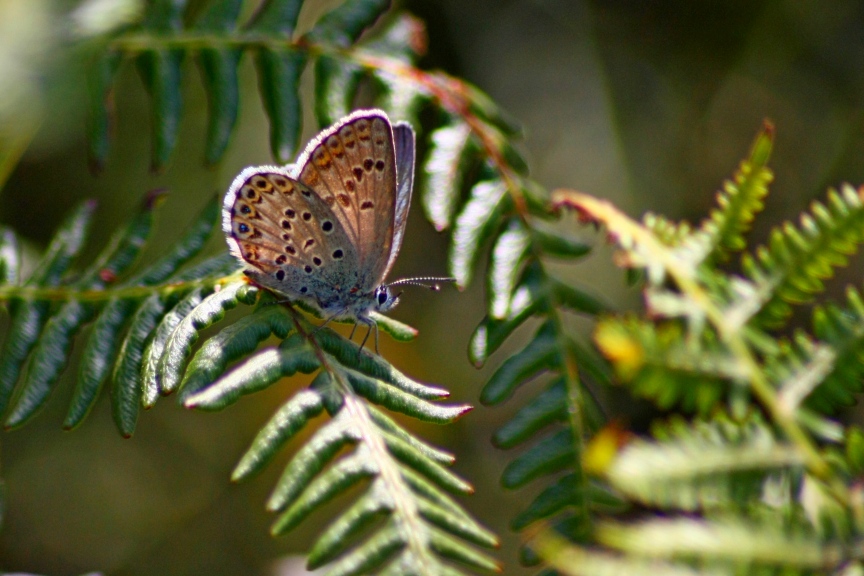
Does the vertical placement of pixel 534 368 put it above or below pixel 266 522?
above

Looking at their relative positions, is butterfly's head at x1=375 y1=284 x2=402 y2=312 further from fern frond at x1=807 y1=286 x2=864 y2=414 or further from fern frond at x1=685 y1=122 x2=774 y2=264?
fern frond at x1=807 y1=286 x2=864 y2=414

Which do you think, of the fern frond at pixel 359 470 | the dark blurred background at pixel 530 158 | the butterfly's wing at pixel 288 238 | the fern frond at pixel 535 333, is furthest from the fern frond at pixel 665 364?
the dark blurred background at pixel 530 158

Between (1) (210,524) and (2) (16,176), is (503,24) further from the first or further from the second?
(1) (210,524)

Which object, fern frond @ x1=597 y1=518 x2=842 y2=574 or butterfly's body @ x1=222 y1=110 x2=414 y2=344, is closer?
fern frond @ x1=597 y1=518 x2=842 y2=574

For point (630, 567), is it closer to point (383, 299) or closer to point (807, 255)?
point (807, 255)

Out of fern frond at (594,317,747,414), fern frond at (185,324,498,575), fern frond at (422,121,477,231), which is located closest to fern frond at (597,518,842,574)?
fern frond at (594,317,747,414)

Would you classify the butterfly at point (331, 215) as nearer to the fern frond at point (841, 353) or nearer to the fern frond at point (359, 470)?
the fern frond at point (359, 470)

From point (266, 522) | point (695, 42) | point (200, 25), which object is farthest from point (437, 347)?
point (200, 25)
